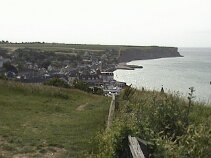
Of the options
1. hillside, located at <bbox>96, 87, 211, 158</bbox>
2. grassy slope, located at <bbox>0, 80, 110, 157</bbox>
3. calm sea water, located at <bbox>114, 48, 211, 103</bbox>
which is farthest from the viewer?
calm sea water, located at <bbox>114, 48, 211, 103</bbox>

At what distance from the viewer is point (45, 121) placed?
11.2 m

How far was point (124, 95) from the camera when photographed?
15.0 m

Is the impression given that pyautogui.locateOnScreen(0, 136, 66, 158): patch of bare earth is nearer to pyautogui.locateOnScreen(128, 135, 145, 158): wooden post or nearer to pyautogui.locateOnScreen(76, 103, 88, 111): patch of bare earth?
pyautogui.locateOnScreen(128, 135, 145, 158): wooden post

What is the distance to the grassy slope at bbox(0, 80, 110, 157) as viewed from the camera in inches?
320

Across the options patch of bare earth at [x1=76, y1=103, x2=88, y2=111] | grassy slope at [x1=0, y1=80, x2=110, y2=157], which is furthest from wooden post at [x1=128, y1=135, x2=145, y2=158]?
patch of bare earth at [x1=76, y1=103, x2=88, y2=111]

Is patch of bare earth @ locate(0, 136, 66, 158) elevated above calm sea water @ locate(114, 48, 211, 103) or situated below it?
above

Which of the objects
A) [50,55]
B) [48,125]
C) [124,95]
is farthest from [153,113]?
[50,55]

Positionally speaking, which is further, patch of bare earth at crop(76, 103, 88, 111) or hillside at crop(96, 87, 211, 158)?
patch of bare earth at crop(76, 103, 88, 111)

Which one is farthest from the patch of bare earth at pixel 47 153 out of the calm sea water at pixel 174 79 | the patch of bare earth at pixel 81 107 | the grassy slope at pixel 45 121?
the calm sea water at pixel 174 79

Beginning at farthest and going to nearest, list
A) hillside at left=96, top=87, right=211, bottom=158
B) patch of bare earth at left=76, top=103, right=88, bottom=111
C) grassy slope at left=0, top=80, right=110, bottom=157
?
patch of bare earth at left=76, top=103, right=88, bottom=111 < grassy slope at left=0, top=80, right=110, bottom=157 < hillside at left=96, top=87, right=211, bottom=158

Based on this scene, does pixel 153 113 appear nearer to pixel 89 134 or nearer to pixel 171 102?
pixel 171 102

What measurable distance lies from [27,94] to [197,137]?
497 inches

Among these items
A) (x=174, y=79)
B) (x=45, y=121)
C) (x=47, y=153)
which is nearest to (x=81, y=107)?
(x=45, y=121)

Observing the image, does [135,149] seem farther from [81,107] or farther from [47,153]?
[81,107]
